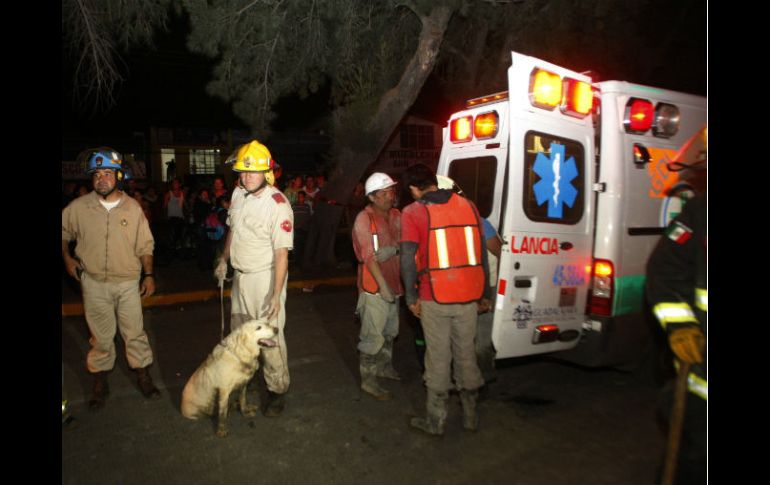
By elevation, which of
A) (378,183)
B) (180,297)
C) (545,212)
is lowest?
(180,297)

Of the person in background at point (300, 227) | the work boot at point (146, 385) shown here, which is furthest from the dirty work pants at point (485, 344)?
the person in background at point (300, 227)

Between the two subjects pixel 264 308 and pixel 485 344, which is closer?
pixel 264 308

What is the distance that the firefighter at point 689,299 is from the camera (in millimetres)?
2393

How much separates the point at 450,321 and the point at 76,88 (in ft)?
18.3

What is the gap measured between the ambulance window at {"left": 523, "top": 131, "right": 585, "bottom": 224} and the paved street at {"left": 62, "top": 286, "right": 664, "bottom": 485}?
1.61 m

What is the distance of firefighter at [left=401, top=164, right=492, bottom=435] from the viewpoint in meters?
3.66

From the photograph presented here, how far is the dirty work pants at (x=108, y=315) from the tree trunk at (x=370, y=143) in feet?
21.5

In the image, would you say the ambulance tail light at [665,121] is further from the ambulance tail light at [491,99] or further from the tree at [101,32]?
the tree at [101,32]

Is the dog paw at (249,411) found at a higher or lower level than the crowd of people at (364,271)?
lower

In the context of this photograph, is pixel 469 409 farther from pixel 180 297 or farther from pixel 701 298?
pixel 180 297

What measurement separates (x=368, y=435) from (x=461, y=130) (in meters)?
2.91

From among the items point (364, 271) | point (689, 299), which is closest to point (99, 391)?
point (364, 271)

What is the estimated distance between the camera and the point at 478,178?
5141 mm

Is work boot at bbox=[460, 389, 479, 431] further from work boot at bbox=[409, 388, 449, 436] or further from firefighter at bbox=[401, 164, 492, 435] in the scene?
work boot at bbox=[409, 388, 449, 436]
